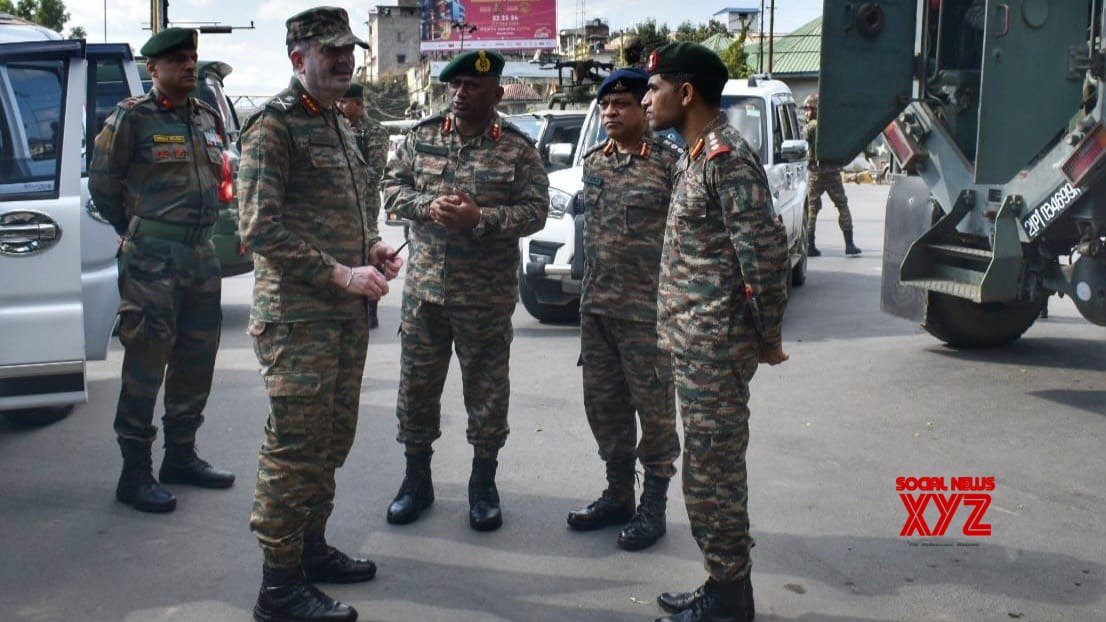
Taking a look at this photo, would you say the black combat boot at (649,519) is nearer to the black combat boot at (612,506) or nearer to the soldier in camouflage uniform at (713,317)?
the black combat boot at (612,506)

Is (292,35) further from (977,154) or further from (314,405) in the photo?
(977,154)

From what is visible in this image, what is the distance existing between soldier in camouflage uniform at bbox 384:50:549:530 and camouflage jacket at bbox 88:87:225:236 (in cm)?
89

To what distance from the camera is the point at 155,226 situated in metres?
5.10

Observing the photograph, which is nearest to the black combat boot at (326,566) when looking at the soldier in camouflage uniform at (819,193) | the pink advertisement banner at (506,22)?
the soldier in camouflage uniform at (819,193)

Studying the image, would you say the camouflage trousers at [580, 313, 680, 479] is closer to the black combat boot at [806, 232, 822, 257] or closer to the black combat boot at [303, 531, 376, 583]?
the black combat boot at [303, 531, 376, 583]

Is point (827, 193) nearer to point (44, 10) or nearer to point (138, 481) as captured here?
point (138, 481)

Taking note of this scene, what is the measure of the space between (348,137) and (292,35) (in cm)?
40

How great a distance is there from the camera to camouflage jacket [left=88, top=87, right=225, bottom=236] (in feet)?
16.7

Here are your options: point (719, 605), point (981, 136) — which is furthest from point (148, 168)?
point (981, 136)

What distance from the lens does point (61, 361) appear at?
15.0ft

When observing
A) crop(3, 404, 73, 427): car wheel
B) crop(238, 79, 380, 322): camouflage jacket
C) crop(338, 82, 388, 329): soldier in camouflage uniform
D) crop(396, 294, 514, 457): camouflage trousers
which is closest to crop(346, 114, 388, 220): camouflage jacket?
crop(338, 82, 388, 329): soldier in camouflage uniform

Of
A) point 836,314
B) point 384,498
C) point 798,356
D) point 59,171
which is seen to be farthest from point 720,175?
point 836,314

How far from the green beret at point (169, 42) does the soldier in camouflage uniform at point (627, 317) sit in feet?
5.86

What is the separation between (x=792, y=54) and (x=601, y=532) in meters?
51.2
